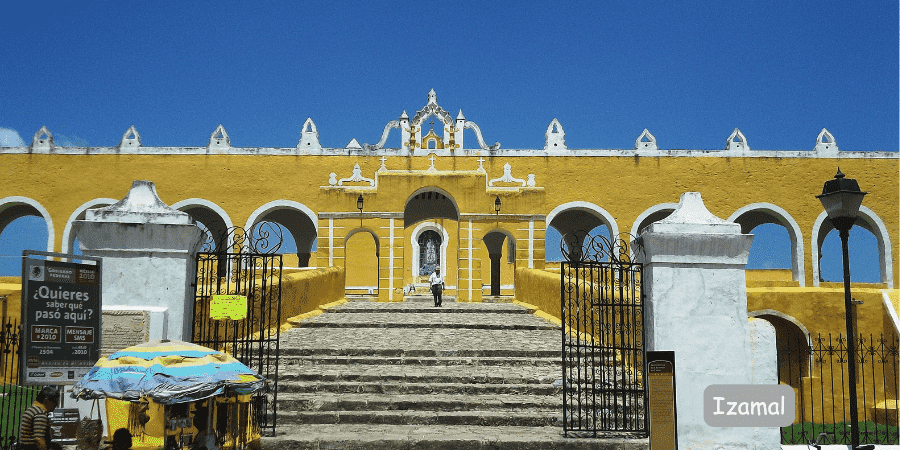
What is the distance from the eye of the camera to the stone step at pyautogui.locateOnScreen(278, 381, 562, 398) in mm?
7547

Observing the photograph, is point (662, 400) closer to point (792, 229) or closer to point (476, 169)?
point (476, 169)

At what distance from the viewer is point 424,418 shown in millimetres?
6820

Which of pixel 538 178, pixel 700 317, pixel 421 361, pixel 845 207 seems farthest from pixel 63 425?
pixel 538 178

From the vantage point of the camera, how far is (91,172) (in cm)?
2147

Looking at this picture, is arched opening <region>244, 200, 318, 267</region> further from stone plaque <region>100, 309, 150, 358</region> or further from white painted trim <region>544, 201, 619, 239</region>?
stone plaque <region>100, 309, 150, 358</region>

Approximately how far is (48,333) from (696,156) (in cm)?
1975

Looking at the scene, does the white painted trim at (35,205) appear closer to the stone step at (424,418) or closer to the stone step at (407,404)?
the stone step at (407,404)

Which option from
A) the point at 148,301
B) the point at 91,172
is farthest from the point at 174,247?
the point at 91,172

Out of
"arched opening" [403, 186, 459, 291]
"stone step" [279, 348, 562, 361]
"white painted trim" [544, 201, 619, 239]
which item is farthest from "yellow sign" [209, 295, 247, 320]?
"arched opening" [403, 186, 459, 291]

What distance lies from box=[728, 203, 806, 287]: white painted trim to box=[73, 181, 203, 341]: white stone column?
18442mm

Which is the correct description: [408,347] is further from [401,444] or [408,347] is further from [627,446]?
[627,446]

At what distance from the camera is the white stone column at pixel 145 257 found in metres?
5.88

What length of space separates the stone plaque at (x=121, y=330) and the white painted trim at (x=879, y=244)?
19674 millimetres

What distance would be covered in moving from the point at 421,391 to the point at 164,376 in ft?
10.5
